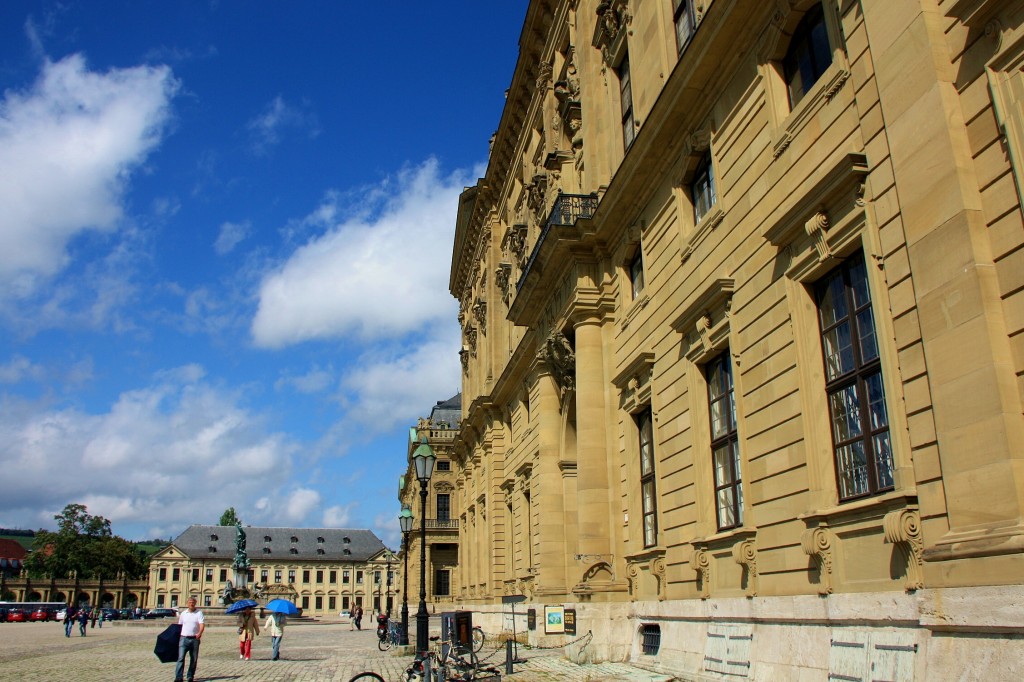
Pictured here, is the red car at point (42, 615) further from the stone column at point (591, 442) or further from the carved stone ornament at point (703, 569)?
the carved stone ornament at point (703, 569)

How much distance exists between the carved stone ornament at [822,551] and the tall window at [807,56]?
6.24 m

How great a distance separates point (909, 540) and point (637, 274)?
484 inches

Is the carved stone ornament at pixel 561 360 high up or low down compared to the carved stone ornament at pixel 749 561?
up

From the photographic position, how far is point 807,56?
485 inches

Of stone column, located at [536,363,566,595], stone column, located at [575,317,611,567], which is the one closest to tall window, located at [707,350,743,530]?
stone column, located at [575,317,611,567]

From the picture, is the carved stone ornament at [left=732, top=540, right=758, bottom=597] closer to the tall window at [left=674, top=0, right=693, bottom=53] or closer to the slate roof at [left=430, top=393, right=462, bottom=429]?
the tall window at [left=674, top=0, right=693, bottom=53]

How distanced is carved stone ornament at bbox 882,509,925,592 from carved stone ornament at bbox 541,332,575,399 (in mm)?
14801

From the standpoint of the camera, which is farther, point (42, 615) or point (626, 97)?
point (42, 615)

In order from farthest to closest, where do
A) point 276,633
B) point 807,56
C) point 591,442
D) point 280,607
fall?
1. point 280,607
2. point 276,633
3. point 591,442
4. point 807,56

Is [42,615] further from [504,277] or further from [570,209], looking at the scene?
[570,209]

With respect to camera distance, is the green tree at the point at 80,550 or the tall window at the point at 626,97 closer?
the tall window at the point at 626,97

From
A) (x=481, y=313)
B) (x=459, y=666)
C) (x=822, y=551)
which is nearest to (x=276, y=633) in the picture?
(x=459, y=666)

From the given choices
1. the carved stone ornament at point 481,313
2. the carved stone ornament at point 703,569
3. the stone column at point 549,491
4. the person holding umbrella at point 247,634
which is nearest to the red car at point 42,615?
the carved stone ornament at point 481,313

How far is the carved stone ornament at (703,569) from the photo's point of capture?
46.6ft
